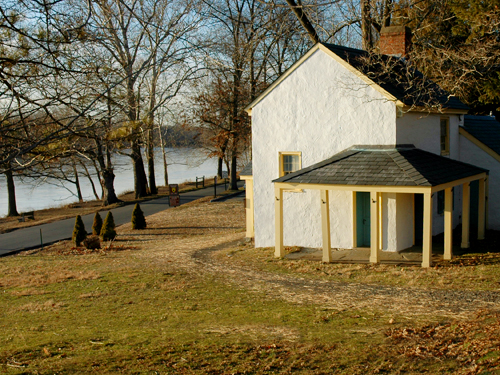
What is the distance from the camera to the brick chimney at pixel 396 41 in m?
20.3

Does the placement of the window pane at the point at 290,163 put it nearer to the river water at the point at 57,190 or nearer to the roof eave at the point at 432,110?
the roof eave at the point at 432,110

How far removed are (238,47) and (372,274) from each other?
2405 centimetres

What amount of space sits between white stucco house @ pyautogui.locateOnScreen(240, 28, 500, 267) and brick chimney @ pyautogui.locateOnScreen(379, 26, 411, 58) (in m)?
2.49

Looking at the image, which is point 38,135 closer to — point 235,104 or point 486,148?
point 486,148

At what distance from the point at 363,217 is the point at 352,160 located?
2.10m

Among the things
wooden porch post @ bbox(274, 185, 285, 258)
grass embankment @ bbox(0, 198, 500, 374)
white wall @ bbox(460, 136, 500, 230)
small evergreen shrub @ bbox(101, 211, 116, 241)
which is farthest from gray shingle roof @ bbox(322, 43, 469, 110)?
small evergreen shrub @ bbox(101, 211, 116, 241)

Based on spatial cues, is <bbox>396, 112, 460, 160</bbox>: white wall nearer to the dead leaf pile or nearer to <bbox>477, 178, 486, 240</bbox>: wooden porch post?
<bbox>477, 178, 486, 240</bbox>: wooden porch post

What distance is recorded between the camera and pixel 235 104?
3938cm

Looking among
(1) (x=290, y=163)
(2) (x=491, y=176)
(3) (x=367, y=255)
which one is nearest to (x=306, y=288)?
(3) (x=367, y=255)

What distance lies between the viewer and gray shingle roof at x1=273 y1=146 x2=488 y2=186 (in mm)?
14664

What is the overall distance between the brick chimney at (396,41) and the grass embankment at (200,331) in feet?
32.0

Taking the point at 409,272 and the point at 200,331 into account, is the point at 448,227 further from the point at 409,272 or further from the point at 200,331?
the point at 200,331

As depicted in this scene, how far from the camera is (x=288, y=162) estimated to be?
18484 mm

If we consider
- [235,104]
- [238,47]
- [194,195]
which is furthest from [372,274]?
[194,195]
